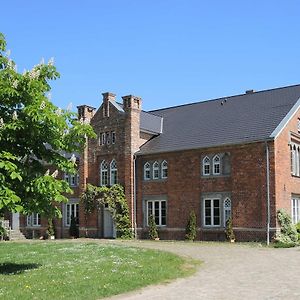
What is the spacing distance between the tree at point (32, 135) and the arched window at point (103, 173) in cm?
1997

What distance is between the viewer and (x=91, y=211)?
36219 millimetres

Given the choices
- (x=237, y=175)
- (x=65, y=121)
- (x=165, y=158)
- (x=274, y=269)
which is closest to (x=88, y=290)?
(x=65, y=121)

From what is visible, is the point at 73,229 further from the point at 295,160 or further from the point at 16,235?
the point at 295,160

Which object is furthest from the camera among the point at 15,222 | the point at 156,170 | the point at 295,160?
the point at 15,222

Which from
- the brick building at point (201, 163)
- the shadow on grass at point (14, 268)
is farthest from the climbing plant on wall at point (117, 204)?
the shadow on grass at point (14, 268)

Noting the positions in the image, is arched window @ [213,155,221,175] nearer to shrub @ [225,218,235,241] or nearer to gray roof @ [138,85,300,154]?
gray roof @ [138,85,300,154]

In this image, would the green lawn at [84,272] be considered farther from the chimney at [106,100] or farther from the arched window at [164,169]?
the chimney at [106,100]

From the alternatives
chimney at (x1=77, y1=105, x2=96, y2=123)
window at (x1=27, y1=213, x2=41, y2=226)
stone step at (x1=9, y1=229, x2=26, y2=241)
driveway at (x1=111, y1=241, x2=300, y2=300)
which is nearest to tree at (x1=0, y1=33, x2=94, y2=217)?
driveway at (x1=111, y1=241, x2=300, y2=300)

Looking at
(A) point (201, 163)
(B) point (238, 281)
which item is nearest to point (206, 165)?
Result: (A) point (201, 163)

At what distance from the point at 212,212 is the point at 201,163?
3.05 meters

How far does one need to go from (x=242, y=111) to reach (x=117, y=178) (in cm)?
963

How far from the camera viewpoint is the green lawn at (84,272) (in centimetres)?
1274

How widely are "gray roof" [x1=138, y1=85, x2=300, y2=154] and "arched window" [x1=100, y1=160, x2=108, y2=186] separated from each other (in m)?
3.36

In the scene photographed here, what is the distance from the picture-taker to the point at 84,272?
51.6ft
